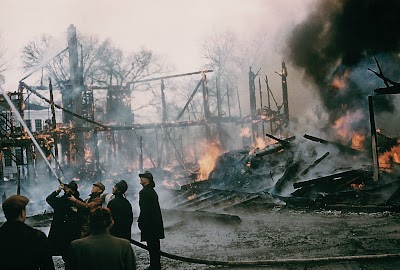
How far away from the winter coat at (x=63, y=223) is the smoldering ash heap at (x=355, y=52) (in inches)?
690

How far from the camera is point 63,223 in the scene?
23.5 feet

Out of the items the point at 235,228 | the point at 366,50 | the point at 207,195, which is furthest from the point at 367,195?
the point at 366,50

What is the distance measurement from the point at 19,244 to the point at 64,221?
11.4 feet

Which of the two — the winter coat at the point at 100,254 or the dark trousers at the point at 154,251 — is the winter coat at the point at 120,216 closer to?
the dark trousers at the point at 154,251

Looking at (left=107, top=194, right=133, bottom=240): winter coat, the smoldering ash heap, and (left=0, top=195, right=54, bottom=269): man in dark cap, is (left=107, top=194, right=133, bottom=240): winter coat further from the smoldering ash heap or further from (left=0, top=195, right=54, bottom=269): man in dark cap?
the smoldering ash heap

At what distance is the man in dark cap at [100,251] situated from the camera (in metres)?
3.68

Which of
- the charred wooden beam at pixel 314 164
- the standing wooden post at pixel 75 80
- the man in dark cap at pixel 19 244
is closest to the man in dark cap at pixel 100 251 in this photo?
the man in dark cap at pixel 19 244

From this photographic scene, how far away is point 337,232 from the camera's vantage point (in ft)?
34.9

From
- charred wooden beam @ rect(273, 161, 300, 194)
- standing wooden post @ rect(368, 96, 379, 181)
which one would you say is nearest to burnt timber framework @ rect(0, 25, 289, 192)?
charred wooden beam @ rect(273, 161, 300, 194)

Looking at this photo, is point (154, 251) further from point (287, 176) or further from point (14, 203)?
point (287, 176)

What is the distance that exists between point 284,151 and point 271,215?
687 cm

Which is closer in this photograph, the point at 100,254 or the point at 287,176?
the point at 100,254

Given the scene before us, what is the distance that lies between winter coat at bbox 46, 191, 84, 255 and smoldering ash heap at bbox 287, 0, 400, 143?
690 inches

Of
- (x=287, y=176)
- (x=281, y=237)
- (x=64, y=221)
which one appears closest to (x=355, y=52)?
(x=287, y=176)
